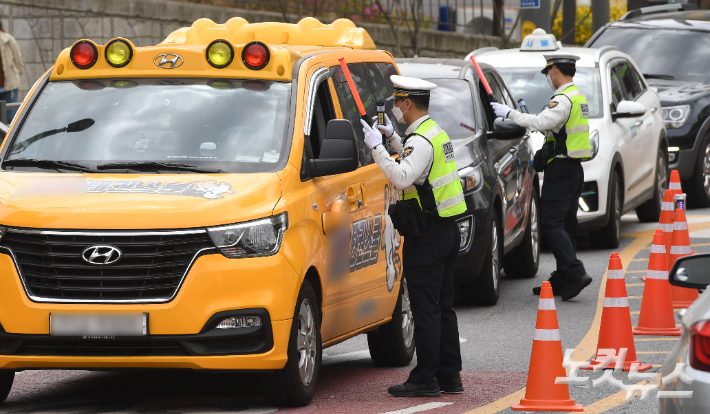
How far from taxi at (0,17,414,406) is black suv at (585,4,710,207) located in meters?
9.45

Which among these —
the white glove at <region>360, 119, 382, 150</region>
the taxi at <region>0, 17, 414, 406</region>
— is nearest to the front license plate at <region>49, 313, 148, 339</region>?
the taxi at <region>0, 17, 414, 406</region>

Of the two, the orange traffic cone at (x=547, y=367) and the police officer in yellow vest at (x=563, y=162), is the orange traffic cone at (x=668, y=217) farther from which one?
the orange traffic cone at (x=547, y=367)

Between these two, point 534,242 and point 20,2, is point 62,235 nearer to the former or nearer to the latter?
point 534,242

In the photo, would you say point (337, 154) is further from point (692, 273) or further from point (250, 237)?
point (692, 273)

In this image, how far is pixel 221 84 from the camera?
25.0 ft

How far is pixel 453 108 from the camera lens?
11.5 meters

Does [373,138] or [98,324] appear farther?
[373,138]

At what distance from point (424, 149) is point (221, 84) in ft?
4.21

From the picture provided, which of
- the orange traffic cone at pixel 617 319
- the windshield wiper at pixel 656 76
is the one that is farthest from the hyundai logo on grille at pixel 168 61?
the windshield wiper at pixel 656 76

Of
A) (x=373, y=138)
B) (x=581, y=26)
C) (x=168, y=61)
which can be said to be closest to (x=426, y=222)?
(x=373, y=138)

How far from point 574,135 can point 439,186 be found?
397 cm

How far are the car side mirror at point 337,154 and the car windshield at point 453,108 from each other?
400 cm

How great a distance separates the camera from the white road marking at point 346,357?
8.84m

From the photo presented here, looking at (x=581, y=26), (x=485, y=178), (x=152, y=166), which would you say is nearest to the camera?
(x=152, y=166)
